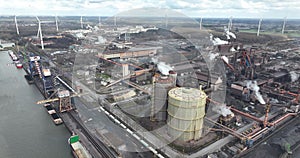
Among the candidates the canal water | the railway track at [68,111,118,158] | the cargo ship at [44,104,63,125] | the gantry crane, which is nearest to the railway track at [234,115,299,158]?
the railway track at [68,111,118,158]

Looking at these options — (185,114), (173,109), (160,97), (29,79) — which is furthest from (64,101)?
(29,79)

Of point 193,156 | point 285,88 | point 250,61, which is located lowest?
point 193,156

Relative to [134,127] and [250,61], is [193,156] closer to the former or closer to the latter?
[134,127]

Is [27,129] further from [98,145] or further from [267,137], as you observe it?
[267,137]

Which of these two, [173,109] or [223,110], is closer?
[173,109]

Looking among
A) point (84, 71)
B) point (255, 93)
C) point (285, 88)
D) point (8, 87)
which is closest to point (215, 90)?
point (255, 93)

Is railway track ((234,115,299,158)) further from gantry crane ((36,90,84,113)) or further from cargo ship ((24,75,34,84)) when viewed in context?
cargo ship ((24,75,34,84))

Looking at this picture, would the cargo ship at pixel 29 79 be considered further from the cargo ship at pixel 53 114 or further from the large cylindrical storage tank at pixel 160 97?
the large cylindrical storage tank at pixel 160 97
